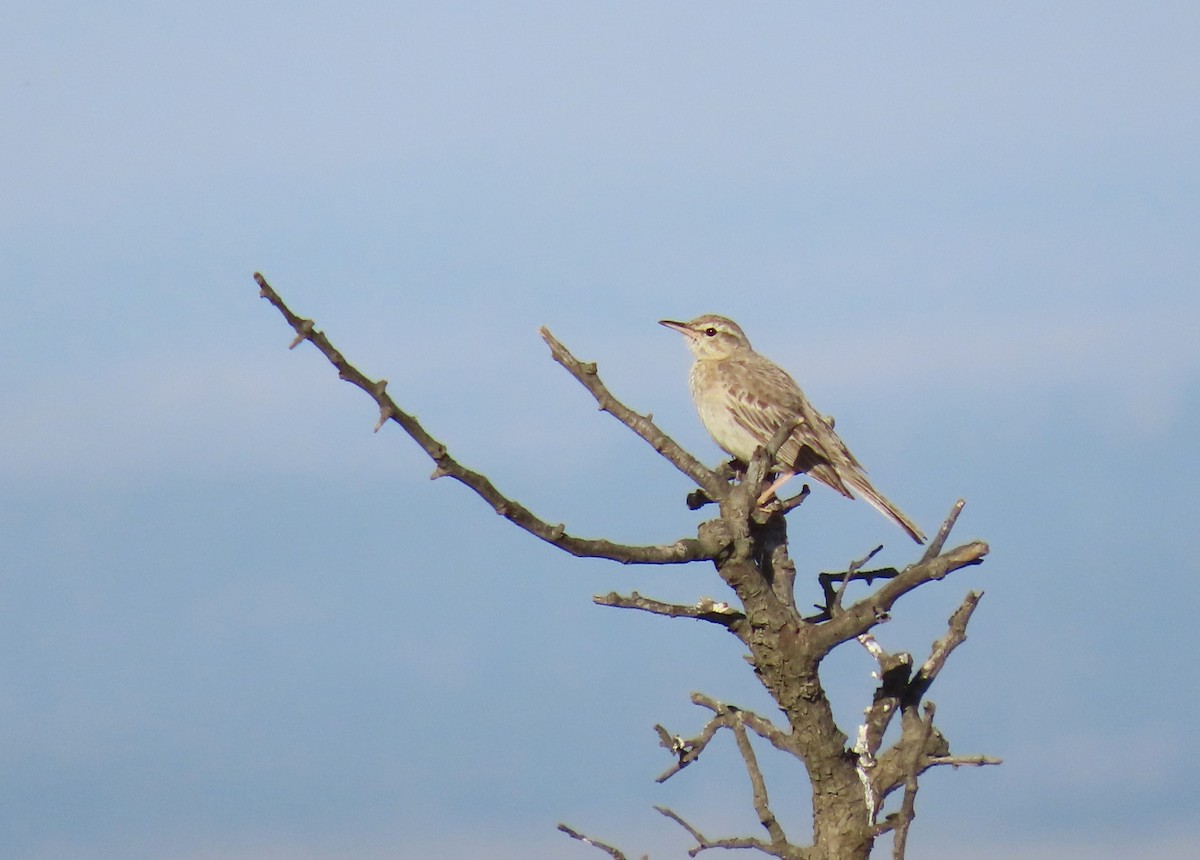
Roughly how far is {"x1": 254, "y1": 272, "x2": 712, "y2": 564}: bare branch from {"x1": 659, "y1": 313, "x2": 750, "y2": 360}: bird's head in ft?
27.1

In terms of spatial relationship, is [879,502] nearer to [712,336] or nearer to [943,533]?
[712,336]

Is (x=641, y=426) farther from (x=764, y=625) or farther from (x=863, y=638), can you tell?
(x=863, y=638)

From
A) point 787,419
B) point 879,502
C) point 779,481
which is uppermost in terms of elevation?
point 787,419

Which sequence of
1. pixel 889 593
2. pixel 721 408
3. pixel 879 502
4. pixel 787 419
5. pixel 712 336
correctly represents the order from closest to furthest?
pixel 889 593 → pixel 787 419 → pixel 879 502 → pixel 721 408 → pixel 712 336

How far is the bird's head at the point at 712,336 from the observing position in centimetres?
1662

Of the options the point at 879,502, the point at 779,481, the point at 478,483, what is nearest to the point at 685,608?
the point at 478,483

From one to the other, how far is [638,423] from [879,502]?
5739mm

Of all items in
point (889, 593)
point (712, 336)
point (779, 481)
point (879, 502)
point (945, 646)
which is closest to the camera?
point (889, 593)

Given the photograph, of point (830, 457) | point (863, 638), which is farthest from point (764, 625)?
point (830, 457)

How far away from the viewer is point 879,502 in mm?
14180

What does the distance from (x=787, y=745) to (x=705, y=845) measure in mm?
825

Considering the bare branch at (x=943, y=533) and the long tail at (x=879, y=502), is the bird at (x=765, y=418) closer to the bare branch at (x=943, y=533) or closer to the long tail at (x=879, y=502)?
the long tail at (x=879, y=502)

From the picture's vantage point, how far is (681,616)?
8719 millimetres

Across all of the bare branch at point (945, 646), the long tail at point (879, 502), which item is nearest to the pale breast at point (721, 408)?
the long tail at point (879, 502)
